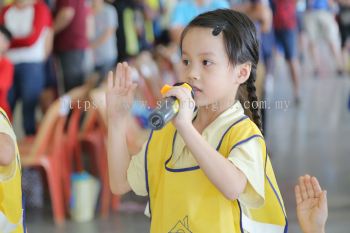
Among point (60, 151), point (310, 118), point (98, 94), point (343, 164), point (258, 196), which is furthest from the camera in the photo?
point (310, 118)

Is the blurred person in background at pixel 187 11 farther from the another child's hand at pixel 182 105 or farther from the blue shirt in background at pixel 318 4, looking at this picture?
the blue shirt in background at pixel 318 4

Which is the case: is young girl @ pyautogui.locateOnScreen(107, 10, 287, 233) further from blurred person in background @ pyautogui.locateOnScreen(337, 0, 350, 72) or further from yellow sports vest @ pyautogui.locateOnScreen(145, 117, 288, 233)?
blurred person in background @ pyautogui.locateOnScreen(337, 0, 350, 72)

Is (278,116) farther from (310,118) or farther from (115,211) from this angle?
(115,211)

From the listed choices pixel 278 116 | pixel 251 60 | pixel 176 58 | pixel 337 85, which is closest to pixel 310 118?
pixel 278 116

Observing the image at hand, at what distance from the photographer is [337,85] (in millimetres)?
7746

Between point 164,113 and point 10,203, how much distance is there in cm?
61

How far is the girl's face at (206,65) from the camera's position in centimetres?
131

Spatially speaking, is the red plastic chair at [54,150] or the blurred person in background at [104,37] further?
the blurred person in background at [104,37]

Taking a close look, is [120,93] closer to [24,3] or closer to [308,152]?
[24,3]

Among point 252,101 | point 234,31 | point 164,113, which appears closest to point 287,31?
point 252,101

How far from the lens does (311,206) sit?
1.45m

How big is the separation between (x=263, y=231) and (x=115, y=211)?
6.98 feet

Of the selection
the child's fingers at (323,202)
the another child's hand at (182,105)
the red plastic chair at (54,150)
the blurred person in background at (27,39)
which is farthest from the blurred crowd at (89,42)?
the another child's hand at (182,105)

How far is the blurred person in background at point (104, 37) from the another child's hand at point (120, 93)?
11.0ft
